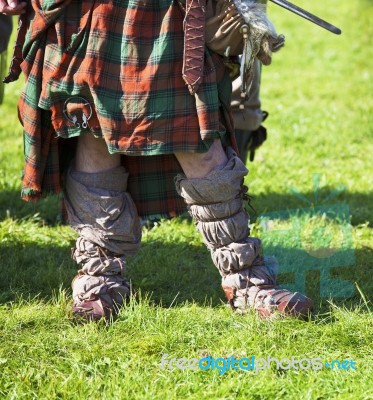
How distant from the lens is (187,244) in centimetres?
401

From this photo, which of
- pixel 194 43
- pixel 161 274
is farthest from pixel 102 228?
pixel 194 43

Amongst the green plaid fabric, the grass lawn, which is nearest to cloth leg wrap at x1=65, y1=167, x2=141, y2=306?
the grass lawn

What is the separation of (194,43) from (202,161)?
42 centimetres

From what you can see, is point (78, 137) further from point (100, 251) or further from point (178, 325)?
point (178, 325)

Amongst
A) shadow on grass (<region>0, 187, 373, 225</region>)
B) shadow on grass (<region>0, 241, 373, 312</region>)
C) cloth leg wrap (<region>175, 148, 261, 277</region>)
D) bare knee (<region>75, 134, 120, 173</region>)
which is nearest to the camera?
cloth leg wrap (<region>175, 148, 261, 277</region>)

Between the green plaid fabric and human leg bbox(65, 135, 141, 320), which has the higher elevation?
the green plaid fabric

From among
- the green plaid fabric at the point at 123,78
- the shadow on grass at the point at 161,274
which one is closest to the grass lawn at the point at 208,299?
the shadow on grass at the point at 161,274

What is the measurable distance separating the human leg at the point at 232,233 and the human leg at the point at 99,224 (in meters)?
0.25

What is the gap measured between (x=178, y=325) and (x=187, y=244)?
1047 mm

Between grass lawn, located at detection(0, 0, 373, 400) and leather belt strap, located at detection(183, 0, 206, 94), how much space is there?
87 cm

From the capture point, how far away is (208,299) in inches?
132

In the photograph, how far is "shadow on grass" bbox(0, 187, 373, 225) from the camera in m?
4.40

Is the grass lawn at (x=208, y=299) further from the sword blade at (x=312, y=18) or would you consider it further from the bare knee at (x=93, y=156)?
the sword blade at (x=312, y=18)

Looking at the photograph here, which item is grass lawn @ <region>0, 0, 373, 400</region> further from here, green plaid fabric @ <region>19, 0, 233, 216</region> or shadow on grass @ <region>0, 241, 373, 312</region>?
green plaid fabric @ <region>19, 0, 233, 216</region>
